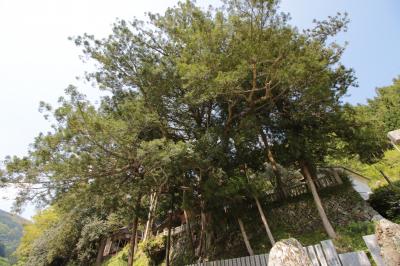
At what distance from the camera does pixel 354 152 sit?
9.43 m

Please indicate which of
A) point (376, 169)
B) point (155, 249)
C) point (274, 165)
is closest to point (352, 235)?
point (274, 165)

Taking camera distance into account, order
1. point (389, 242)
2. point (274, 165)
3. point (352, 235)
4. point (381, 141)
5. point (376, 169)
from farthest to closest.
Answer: point (376, 169) → point (274, 165) → point (381, 141) → point (352, 235) → point (389, 242)

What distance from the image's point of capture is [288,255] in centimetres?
211

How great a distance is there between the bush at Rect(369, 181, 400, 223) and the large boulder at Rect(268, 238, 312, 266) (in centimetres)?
893

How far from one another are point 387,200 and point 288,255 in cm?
995

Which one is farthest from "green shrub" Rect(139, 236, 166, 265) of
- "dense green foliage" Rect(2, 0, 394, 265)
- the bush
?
the bush

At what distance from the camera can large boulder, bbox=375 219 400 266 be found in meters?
2.34

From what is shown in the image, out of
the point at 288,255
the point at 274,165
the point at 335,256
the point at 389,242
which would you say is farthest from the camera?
the point at 274,165

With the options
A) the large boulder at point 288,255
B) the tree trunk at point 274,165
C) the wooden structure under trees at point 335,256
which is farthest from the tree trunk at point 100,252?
the large boulder at point 288,255

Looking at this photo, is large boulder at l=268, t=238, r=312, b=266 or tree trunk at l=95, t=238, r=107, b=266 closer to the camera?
large boulder at l=268, t=238, r=312, b=266

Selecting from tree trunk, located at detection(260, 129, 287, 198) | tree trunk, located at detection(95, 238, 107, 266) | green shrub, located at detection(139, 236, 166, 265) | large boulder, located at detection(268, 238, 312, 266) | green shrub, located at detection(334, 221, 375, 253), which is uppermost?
tree trunk, located at detection(260, 129, 287, 198)

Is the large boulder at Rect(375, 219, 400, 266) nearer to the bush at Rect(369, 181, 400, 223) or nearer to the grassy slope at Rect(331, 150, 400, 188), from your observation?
the bush at Rect(369, 181, 400, 223)

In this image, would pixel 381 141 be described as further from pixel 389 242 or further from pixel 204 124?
pixel 389 242

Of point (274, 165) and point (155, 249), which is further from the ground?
point (274, 165)
